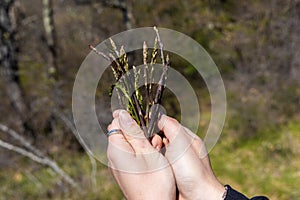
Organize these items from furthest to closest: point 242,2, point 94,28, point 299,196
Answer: point 242,2 → point 94,28 → point 299,196

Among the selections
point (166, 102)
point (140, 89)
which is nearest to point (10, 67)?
point (166, 102)

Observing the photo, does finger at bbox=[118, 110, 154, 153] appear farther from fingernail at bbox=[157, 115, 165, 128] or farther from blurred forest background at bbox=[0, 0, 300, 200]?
blurred forest background at bbox=[0, 0, 300, 200]

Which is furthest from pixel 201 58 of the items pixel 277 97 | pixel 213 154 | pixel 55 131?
pixel 55 131

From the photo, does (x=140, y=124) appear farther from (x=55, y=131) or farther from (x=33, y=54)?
(x=33, y=54)

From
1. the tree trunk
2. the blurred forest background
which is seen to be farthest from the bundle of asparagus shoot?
the tree trunk

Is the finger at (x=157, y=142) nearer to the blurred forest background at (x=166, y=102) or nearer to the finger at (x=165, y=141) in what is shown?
the finger at (x=165, y=141)

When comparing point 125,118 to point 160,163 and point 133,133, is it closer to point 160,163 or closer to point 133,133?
point 133,133

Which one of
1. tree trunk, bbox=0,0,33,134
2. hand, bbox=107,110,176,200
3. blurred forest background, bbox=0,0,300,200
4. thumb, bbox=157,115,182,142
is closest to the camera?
hand, bbox=107,110,176,200
